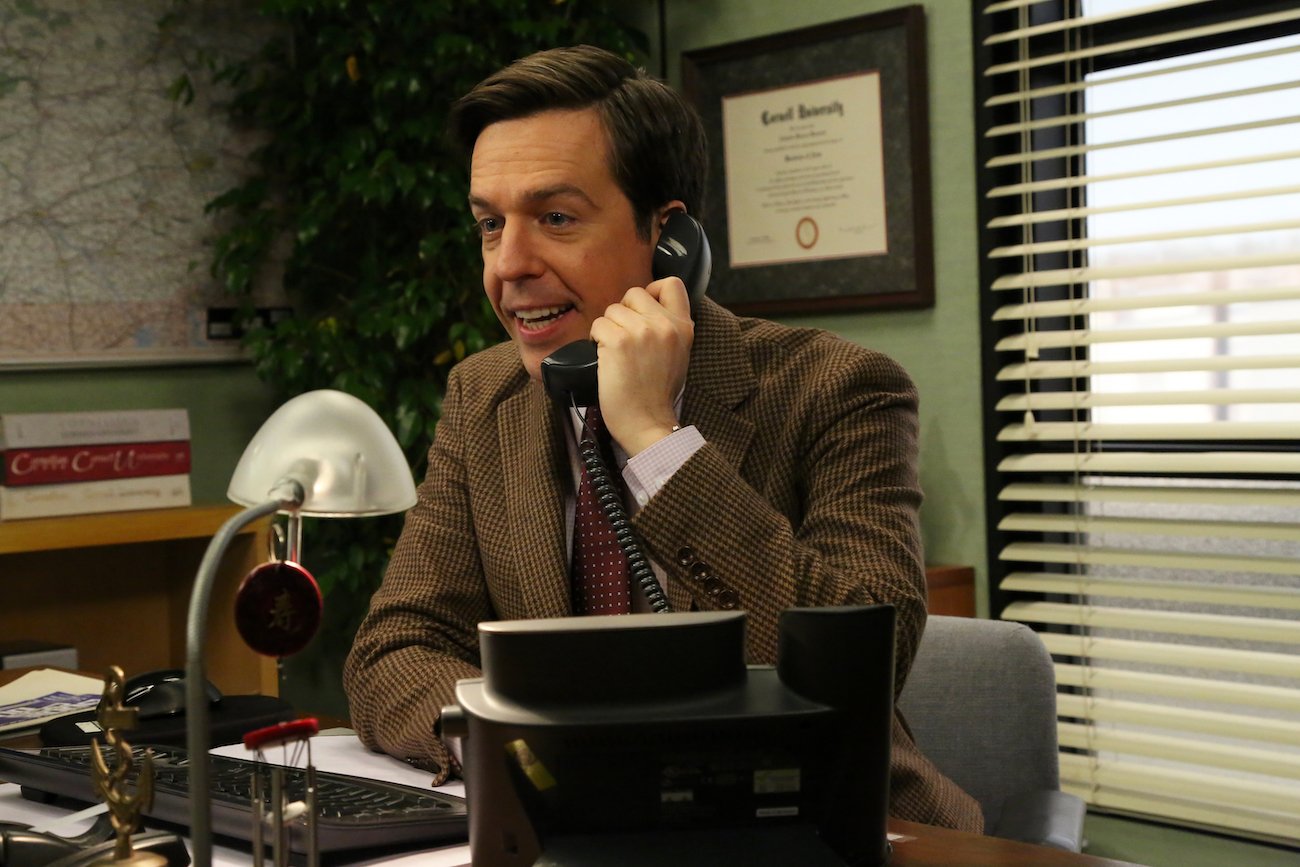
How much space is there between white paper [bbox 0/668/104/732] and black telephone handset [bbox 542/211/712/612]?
663 mm

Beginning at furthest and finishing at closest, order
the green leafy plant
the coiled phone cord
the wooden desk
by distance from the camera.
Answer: the green leafy plant → the coiled phone cord → the wooden desk

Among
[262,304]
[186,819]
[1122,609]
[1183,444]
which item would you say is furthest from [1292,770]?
[262,304]

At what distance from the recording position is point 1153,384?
272cm

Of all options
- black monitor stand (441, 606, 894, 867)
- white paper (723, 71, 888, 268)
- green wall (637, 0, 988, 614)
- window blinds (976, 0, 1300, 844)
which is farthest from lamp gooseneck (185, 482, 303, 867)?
white paper (723, 71, 888, 268)

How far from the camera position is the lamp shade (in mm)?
857

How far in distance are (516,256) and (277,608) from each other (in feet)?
2.74

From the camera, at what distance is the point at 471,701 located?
815mm

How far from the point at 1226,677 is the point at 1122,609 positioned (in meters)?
0.23

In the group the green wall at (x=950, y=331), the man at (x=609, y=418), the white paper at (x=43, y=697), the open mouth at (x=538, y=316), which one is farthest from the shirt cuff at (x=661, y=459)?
the green wall at (x=950, y=331)

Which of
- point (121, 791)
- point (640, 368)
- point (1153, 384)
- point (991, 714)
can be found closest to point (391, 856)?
point (121, 791)

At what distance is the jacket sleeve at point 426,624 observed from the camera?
1.37 m

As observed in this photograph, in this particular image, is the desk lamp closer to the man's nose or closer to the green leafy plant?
the man's nose

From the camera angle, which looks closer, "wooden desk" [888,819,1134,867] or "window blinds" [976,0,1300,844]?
"wooden desk" [888,819,1134,867]

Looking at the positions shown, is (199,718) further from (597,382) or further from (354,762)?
(597,382)
